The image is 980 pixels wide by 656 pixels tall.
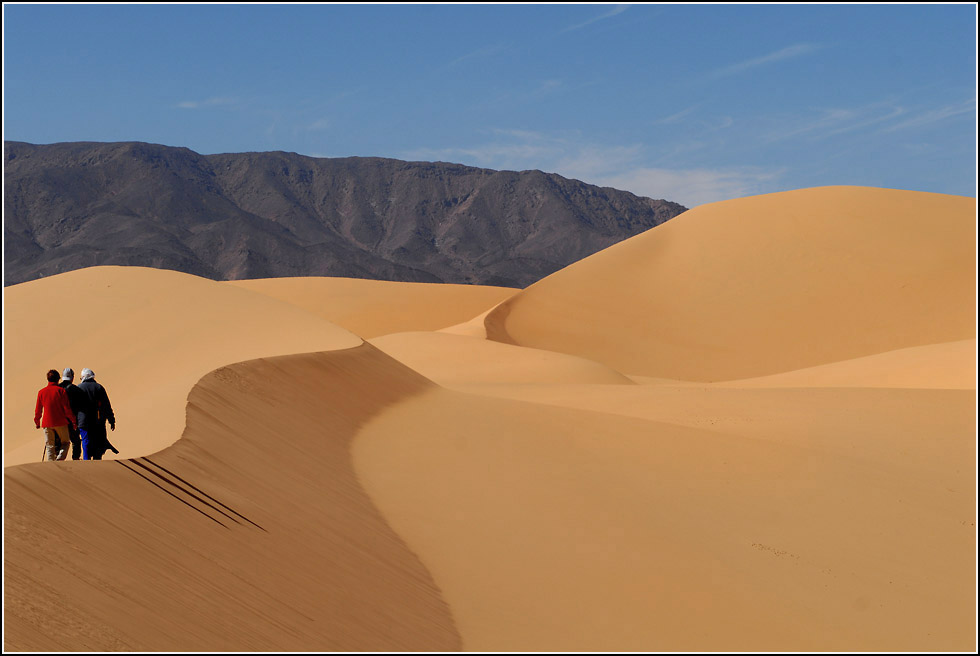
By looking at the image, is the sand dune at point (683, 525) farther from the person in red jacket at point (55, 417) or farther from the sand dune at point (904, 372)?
the sand dune at point (904, 372)

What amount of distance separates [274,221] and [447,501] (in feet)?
556

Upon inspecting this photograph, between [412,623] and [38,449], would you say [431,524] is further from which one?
[38,449]

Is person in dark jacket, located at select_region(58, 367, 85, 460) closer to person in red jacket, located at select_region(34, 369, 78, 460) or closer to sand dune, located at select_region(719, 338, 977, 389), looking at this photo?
person in red jacket, located at select_region(34, 369, 78, 460)

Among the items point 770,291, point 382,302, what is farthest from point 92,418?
point 382,302

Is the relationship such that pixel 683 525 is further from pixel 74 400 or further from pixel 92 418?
pixel 74 400

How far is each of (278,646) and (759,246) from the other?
4256 centimetres

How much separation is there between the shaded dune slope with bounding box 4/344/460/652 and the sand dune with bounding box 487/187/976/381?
29.7 metres

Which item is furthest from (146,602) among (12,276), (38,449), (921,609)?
(12,276)

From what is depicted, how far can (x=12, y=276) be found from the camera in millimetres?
117438

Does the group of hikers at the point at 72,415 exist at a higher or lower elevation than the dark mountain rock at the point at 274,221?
lower

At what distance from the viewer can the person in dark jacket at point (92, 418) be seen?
819 centimetres

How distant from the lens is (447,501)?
10664 millimetres

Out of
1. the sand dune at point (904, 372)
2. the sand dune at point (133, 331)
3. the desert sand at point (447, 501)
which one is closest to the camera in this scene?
the desert sand at point (447, 501)

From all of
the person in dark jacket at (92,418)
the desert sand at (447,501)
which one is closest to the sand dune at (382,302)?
the desert sand at (447,501)
